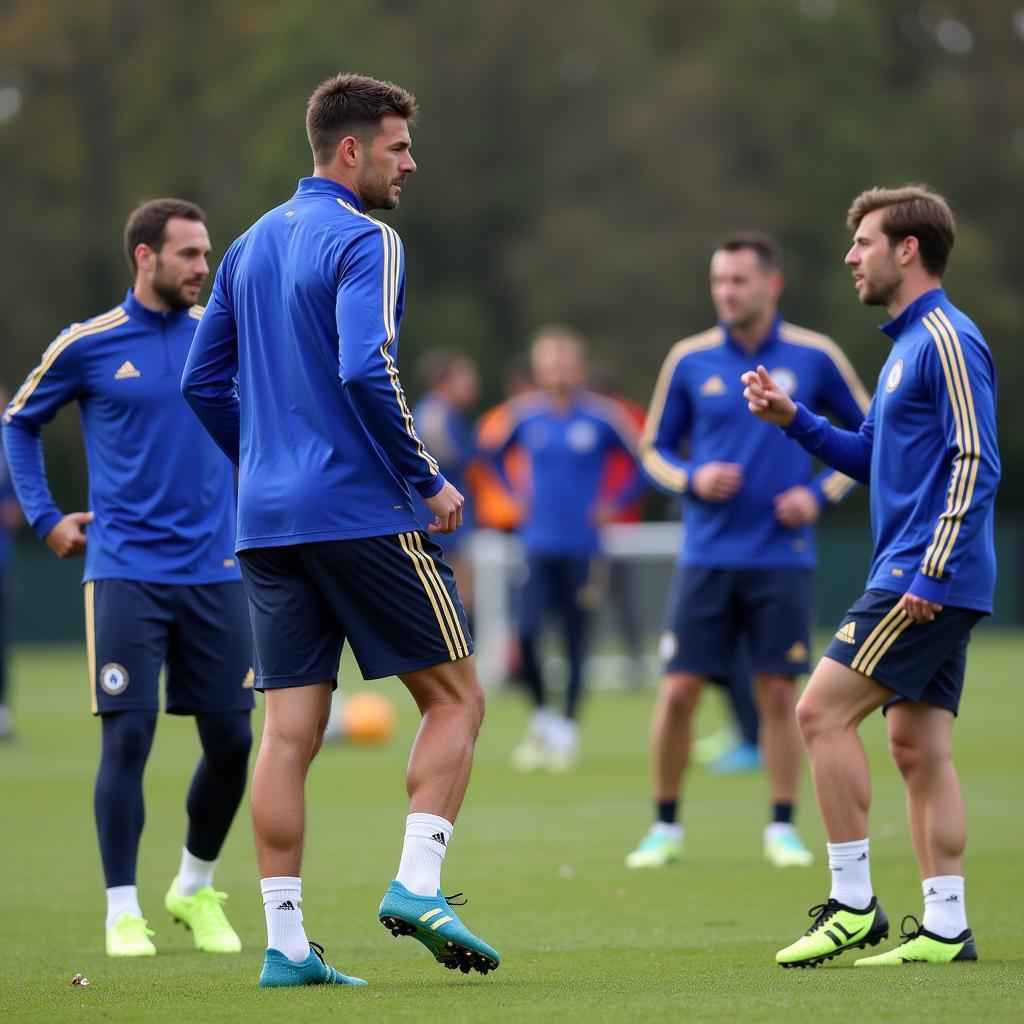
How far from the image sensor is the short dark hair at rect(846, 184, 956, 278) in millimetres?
5961

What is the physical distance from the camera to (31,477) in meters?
6.97

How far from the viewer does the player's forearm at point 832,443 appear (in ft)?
20.3

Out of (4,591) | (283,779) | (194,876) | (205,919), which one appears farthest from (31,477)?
(4,591)

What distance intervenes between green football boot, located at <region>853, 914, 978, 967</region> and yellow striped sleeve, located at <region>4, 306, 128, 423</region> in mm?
3341

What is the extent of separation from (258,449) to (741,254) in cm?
383

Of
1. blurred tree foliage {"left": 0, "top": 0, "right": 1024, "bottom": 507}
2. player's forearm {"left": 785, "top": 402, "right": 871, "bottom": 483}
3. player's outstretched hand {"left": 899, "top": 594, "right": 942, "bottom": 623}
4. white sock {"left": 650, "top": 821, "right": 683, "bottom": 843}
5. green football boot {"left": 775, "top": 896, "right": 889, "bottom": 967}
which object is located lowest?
white sock {"left": 650, "top": 821, "right": 683, "bottom": 843}

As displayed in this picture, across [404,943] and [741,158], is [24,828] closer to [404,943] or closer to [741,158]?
[404,943]

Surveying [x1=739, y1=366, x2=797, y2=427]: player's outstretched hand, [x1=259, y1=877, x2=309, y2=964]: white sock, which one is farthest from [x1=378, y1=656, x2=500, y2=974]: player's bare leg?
[x1=739, y1=366, x2=797, y2=427]: player's outstretched hand

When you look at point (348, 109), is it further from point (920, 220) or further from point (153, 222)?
point (920, 220)

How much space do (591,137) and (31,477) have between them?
3586 cm

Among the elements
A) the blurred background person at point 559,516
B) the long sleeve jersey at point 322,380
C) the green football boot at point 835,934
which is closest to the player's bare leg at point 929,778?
the green football boot at point 835,934

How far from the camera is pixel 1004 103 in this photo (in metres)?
39.4

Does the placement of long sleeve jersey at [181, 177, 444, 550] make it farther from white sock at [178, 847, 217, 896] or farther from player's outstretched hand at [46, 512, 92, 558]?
white sock at [178, 847, 217, 896]

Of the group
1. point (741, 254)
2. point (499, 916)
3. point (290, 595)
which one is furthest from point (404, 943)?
point (741, 254)
